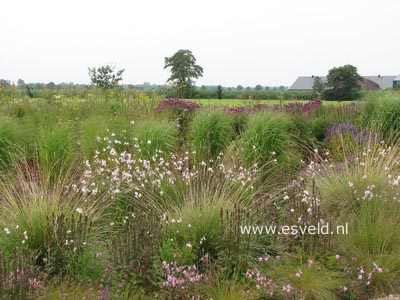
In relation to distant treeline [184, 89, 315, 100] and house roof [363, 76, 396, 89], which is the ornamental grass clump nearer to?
distant treeline [184, 89, 315, 100]

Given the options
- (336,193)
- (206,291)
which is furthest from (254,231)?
(336,193)

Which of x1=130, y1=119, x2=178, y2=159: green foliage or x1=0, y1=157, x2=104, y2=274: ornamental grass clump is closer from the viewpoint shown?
x1=0, y1=157, x2=104, y2=274: ornamental grass clump

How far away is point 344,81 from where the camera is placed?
52719mm

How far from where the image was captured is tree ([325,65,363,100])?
51.8 meters

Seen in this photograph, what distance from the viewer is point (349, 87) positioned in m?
52.9

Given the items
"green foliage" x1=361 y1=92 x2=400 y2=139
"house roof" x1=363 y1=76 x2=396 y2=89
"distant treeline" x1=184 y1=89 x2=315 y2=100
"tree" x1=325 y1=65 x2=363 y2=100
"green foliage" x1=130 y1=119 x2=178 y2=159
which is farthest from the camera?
"house roof" x1=363 y1=76 x2=396 y2=89

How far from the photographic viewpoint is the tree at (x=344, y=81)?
51844 millimetres

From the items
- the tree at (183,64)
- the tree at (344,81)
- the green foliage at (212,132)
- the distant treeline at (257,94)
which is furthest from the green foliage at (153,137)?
the tree at (183,64)

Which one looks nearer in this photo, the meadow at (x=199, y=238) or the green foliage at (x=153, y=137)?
the meadow at (x=199, y=238)

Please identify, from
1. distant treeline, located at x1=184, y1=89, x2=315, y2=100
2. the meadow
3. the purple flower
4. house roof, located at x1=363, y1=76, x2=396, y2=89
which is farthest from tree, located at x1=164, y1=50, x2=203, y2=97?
the meadow

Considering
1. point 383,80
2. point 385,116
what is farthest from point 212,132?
point 383,80

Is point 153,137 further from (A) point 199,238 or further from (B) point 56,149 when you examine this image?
(A) point 199,238

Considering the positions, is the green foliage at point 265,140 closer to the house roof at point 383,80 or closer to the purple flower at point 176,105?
the purple flower at point 176,105

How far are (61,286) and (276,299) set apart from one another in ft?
5.40
